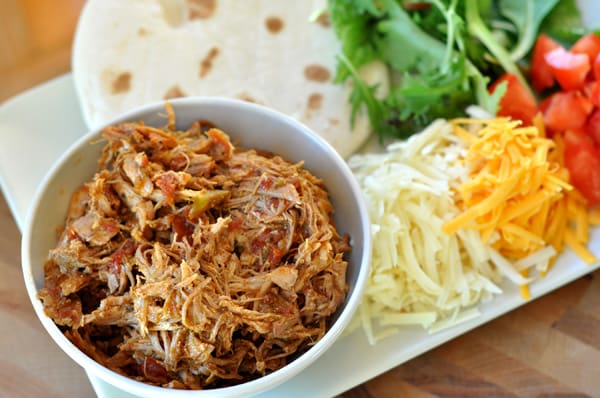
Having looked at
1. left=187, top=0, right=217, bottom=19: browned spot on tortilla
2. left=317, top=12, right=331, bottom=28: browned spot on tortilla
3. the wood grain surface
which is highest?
left=187, top=0, right=217, bottom=19: browned spot on tortilla

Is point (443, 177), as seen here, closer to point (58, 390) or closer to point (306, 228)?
point (306, 228)

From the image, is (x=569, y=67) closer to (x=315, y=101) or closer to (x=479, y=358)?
(x=315, y=101)

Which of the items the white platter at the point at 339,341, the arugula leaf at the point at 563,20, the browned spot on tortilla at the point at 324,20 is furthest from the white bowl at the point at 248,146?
the arugula leaf at the point at 563,20

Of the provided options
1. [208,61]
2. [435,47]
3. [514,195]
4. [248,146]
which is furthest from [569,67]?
[208,61]

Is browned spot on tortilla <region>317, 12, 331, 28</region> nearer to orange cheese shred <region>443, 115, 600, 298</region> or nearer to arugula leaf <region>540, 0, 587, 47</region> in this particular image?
orange cheese shred <region>443, 115, 600, 298</region>

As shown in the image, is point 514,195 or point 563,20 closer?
point 514,195

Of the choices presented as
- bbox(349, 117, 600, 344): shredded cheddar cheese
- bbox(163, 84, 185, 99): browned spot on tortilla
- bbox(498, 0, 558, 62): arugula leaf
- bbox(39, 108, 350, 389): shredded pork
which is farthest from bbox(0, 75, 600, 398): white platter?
bbox(498, 0, 558, 62): arugula leaf

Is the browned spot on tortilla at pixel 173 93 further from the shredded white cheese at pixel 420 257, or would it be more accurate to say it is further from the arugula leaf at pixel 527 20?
the arugula leaf at pixel 527 20
